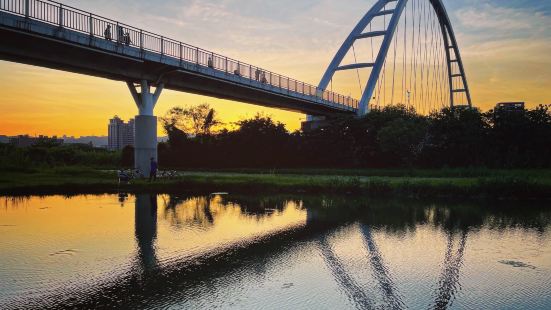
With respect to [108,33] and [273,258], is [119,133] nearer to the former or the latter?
[108,33]

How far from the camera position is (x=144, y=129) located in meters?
31.7

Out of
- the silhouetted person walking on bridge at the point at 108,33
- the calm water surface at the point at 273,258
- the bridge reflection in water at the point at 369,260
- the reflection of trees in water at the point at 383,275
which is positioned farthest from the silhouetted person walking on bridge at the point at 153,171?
the reflection of trees in water at the point at 383,275

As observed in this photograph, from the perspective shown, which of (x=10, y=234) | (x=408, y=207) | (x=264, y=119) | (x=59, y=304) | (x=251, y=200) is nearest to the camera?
(x=59, y=304)

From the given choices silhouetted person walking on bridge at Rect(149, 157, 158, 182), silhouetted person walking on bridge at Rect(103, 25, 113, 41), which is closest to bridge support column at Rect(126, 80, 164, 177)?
silhouetted person walking on bridge at Rect(149, 157, 158, 182)

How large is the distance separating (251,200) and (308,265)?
44.1ft

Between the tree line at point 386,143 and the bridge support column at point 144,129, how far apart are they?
21.1 meters

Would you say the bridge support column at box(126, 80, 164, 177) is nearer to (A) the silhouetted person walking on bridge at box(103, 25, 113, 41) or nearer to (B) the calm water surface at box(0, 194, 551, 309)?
(A) the silhouetted person walking on bridge at box(103, 25, 113, 41)

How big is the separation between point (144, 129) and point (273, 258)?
22288 mm

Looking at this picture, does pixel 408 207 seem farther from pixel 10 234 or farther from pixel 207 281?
pixel 10 234

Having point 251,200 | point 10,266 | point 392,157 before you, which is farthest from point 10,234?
point 392,157

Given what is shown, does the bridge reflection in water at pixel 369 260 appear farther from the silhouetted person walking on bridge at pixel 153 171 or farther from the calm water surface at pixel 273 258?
the silhouetted person walking on bridge at pixel 153 171

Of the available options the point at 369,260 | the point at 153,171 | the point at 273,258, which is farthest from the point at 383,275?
the point at 153,171

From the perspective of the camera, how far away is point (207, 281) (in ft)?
30.9

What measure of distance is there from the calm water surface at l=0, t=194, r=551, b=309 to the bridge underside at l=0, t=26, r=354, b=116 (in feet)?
29.6
